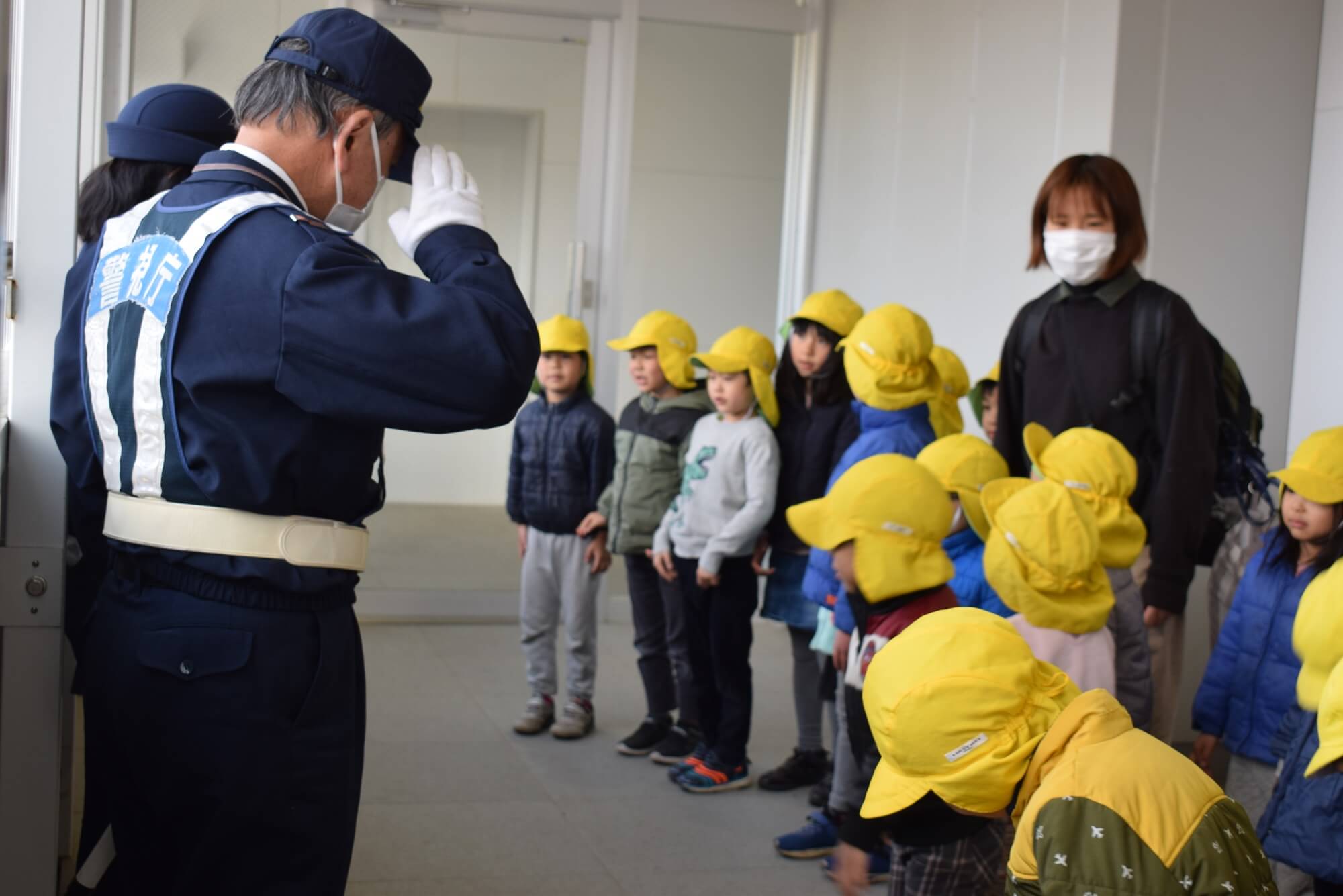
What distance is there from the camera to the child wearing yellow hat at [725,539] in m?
4.33

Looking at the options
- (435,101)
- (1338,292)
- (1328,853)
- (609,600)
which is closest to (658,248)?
(435,101)

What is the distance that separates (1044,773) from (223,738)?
3.61 ft

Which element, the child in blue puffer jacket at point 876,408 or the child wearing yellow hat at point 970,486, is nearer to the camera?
the child wearing yellow hat at point 970,486

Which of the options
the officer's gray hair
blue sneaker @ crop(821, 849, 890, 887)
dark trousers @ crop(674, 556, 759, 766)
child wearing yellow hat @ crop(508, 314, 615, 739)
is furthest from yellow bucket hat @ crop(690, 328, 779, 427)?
the officer's gray hair

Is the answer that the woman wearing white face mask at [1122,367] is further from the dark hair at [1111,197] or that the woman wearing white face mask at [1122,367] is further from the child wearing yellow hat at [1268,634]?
the child wearing yellow hat at [1268,634]

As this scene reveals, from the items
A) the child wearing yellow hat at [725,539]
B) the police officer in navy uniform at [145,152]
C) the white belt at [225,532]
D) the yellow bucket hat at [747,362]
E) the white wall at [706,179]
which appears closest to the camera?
the white belt at [225,532]

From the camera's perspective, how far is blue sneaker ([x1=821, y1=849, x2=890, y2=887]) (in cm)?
363

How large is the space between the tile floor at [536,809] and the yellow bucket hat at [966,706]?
1.76 metres

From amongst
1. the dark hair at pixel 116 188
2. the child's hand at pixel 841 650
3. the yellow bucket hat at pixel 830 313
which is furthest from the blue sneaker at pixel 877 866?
the dark hair at pixel 116 188

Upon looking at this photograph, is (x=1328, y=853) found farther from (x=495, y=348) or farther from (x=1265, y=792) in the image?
(x=495, y=348)

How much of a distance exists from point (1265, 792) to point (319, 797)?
8.09 feet

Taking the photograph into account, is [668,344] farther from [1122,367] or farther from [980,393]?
[1122,367]

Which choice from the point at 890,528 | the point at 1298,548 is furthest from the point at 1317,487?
the point at 890,528

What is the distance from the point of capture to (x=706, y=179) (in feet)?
23.4
